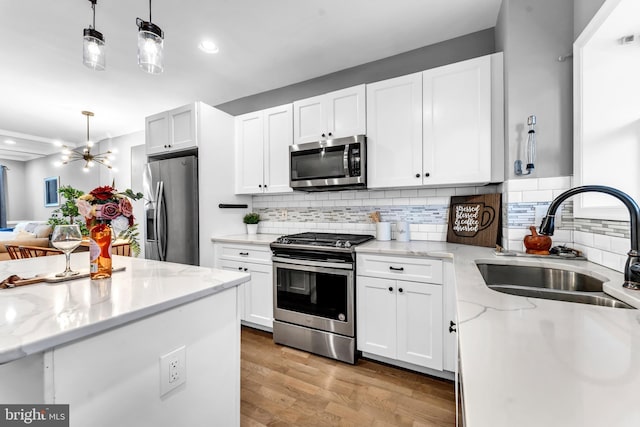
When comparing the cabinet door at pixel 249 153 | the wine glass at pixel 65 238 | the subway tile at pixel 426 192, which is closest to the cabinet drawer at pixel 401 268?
the subway tile at pixel 426 192

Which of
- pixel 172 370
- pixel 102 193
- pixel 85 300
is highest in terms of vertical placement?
pixel 102 193

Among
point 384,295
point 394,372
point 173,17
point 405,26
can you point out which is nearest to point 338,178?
point 384,295

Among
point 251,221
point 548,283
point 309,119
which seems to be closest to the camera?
point 548,283

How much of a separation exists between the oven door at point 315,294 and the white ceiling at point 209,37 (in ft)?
6.23

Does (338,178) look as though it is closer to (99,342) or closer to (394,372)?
(394,372)

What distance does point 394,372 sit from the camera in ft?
6.60

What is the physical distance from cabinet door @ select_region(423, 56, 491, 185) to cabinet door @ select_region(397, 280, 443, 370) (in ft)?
2.75

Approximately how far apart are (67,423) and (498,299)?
1.24 m

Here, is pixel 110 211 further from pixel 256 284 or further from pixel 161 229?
pixel 161 229

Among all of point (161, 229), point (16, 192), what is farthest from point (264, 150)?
point (16, 192)

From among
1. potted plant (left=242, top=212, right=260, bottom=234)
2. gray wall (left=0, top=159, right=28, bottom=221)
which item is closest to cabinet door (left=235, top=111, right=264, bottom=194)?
potted plant (left=242, top=212, right=260, bottom=234)

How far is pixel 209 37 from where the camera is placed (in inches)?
89.6

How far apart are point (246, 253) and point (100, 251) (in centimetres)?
157

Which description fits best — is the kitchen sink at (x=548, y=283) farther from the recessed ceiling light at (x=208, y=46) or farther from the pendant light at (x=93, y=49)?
the recessed ceiling light at (x=208, y=46)
